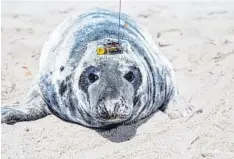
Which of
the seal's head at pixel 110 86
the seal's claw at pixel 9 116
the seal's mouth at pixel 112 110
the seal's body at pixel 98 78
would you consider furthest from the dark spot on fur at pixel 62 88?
the seal's mouth at pixel 112 110

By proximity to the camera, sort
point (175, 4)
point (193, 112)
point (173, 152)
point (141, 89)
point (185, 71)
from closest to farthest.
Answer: point (173, 152) → point (141, 89) → point (193, 112) → point (185, 71) → point (175, 4)

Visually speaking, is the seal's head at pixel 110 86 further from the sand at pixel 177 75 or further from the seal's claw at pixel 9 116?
the seal's claw at pixel 9 116

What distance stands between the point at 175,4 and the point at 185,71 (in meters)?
2.08

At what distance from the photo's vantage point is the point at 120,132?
11.4 ft

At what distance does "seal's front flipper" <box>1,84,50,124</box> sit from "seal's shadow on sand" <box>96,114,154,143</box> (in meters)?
0.50

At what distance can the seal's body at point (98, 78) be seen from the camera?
328 centimetres

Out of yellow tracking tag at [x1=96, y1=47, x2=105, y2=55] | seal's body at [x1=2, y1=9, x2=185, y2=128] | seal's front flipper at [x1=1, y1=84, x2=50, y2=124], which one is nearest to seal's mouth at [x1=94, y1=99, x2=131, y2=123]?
seal's body at [x1=2, y1=9, x2=185, y2=128]

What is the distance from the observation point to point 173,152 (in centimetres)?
319

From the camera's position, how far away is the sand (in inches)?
128

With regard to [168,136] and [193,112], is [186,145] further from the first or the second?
[193,112]

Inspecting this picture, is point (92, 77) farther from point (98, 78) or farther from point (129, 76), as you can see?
point (129, 76)

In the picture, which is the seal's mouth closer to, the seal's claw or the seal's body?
the seal's body

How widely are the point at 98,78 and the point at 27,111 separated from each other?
0.69 m

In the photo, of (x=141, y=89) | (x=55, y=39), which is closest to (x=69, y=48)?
(x=55, y=39)
